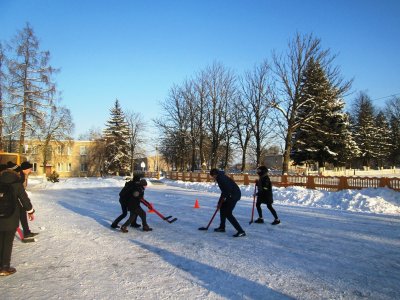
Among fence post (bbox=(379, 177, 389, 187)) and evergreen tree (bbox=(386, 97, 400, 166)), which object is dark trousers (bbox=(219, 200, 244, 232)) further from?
evergreen tree (bbox=(386, 97, 400, 166))

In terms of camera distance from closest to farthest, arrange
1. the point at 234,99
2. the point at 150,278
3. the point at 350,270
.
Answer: the point at 150,278 < the point at 350,270 < the point at 234,99

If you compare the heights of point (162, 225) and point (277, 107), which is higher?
point (277, 107)

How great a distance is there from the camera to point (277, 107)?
99.5ft

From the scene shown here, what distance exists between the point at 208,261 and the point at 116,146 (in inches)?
2101

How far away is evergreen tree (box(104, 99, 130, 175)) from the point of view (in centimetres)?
5684

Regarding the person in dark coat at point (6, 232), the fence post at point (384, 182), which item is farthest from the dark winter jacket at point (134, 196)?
the fence post at point (384, 182)

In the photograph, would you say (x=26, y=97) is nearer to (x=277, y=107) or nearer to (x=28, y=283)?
(x=277, y=107)

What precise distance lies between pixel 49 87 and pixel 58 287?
28.4 meters

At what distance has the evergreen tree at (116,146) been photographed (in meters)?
56.8

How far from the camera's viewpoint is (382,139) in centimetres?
5978

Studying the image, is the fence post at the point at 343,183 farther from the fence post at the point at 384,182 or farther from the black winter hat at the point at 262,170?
the black winter hat at the point at 262,170

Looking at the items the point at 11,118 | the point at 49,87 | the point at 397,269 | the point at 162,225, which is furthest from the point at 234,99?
the point at 397,269

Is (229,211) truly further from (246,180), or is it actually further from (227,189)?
(246,180)

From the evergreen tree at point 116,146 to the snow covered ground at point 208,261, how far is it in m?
47.0
